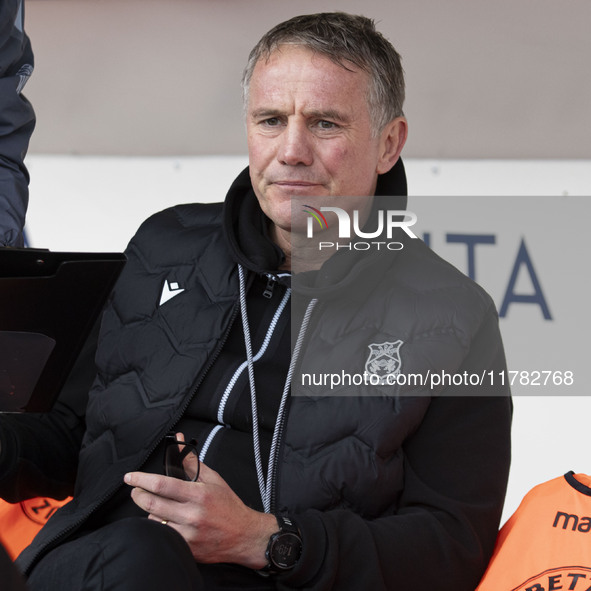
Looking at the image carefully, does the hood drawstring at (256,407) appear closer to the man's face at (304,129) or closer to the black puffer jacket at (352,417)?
the black puffer jacket at (352,417)

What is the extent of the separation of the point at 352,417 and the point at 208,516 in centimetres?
27

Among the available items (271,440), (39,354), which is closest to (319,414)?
(271,440)

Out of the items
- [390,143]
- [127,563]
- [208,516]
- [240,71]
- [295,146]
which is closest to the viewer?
[127,563]

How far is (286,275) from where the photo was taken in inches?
53.2

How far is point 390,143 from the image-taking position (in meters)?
1.45

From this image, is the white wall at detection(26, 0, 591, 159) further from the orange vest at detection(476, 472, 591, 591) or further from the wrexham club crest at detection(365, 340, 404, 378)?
the orange vest at detection(476, 472, 591, 591)

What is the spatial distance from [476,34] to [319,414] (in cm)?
103

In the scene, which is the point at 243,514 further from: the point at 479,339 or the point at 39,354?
the point at 479,339

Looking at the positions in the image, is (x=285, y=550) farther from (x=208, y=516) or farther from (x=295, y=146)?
(x=295, y=146)

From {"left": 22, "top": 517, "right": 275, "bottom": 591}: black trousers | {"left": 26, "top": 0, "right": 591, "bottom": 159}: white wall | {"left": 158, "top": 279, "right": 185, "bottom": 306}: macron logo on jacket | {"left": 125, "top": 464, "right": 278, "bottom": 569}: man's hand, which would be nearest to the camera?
{"left": 22, "top": 517, "right": 275, "bottom": 591}: black trousers

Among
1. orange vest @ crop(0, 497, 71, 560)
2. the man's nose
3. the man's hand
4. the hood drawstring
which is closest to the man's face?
the man's nose

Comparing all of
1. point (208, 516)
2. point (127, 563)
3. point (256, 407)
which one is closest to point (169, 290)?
point (256, 407)

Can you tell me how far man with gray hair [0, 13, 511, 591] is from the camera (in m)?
1.19

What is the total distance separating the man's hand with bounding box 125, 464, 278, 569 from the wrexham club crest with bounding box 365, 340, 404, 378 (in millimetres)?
264
